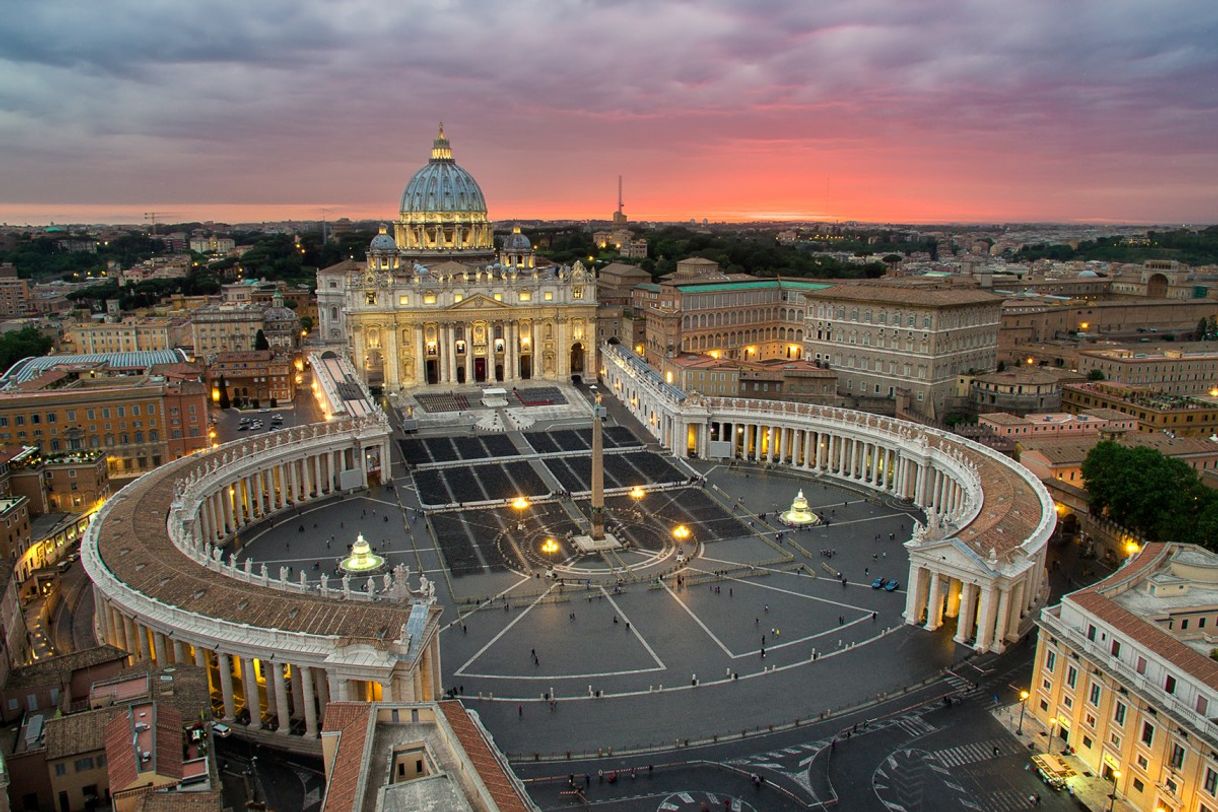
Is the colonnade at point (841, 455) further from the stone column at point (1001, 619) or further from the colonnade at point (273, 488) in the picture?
the colonnade at point (273, 488)

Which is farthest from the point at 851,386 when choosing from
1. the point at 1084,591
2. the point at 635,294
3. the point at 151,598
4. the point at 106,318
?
the point at 106,318

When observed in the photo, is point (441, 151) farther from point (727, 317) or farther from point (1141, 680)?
point (1141, 680)

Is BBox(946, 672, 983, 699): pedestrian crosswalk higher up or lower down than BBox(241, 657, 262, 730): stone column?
lower down

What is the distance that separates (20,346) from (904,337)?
338ft

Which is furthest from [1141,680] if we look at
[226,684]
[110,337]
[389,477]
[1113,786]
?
[110,337]

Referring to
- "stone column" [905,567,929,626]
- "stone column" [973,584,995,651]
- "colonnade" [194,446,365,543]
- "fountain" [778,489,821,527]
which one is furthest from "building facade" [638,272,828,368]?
"stone column" [973,584,995,651]

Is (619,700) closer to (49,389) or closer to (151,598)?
(151,598)

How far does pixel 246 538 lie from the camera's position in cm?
6194

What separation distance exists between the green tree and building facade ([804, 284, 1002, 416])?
93766 mm

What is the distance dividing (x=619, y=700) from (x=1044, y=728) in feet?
58.6

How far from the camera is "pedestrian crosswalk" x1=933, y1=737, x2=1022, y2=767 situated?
121 ft

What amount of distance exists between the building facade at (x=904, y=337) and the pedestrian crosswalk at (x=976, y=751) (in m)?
56.7

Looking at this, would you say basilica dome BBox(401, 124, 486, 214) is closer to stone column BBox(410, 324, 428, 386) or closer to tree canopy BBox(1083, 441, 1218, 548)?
stone column BBox(410, 324, 428, 386)

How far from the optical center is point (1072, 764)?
36344 millimetres
